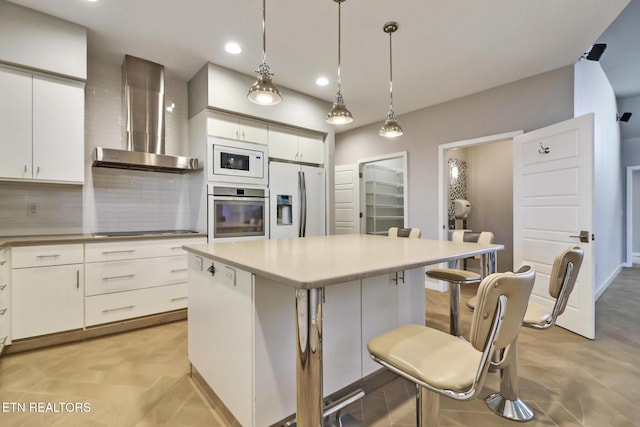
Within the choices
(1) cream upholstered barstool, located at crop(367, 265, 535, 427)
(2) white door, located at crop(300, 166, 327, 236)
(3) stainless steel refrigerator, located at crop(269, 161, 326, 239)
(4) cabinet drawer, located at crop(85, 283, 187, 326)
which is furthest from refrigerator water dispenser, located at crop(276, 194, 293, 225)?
(1) cream upholstered barstool, located at crop(367, 265, 535, 427)

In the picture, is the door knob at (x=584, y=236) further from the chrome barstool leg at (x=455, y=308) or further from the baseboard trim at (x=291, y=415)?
the baseboard trim at (x=291, y=415)

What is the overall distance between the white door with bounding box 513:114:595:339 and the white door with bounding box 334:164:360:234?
8.66ft

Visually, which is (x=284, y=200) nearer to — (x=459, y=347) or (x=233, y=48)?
(x=233, y=48)

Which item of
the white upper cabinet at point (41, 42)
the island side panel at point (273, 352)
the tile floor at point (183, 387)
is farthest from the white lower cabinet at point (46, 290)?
the island side panel at point (273, 352)

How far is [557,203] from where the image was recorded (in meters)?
2.94

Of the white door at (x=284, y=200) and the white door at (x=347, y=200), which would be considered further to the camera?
the white door at (x=347, y=200)

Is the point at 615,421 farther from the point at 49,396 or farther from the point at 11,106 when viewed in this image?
the point at 11,106

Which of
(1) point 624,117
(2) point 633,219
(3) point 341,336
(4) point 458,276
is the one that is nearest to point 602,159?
(1) point 624,117

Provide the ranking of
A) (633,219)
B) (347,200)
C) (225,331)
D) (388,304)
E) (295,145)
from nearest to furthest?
(225,331)
(388,304)
(295,145)
(347,200)
(633,219)

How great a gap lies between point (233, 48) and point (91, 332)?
3.03 meters

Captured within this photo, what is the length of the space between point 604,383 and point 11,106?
5.00 metres

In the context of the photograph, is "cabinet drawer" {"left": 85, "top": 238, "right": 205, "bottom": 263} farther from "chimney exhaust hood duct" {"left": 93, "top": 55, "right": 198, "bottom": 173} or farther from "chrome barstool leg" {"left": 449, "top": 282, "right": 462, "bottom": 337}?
"chrome barstool leg" {"left": 449, "top": 282, "right": 462, "bottom": 337}

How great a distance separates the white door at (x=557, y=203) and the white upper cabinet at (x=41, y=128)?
4.67 m

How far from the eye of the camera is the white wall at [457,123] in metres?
3.27
